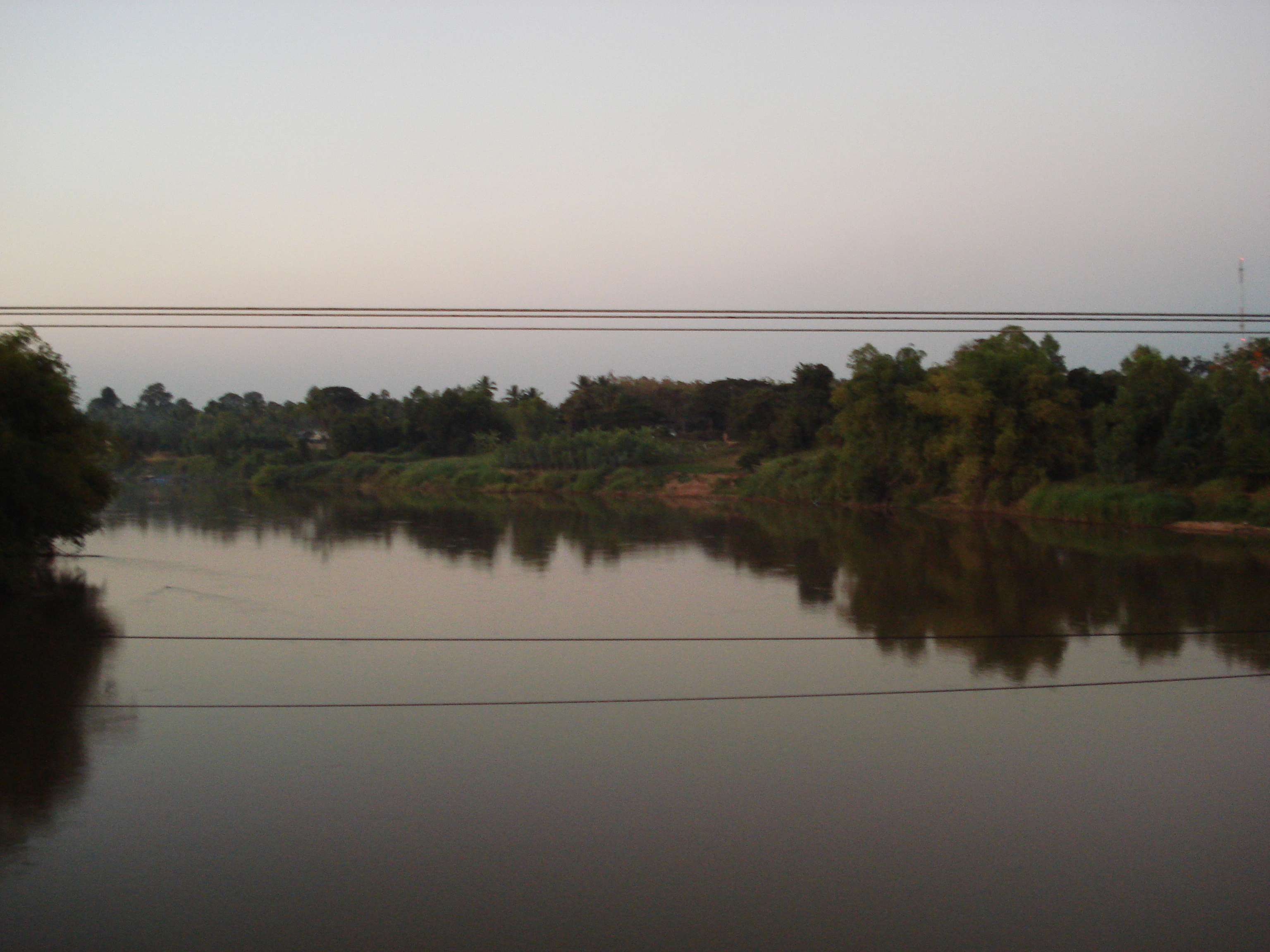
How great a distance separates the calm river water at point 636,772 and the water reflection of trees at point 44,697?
0.23 feet

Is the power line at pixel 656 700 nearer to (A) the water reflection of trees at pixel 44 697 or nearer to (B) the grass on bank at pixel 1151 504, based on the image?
(A) the water reflection of trees at pixel 44 697

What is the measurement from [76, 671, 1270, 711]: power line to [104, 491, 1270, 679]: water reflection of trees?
88 cm

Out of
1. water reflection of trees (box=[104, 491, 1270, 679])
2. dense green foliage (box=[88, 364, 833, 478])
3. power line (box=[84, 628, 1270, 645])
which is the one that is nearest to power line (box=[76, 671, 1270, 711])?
water reflection of trees (box=[104, 491, 1270, 679])

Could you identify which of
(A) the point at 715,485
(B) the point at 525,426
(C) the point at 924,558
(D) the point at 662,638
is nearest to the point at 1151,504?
(C) the point at 924,558

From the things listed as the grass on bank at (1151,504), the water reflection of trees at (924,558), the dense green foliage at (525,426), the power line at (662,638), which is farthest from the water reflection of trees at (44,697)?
the dense green foliage at (525,426)

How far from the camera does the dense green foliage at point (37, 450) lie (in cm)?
1941

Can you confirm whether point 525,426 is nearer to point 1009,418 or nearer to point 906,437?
point 906,437

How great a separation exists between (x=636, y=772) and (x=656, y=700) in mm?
3027

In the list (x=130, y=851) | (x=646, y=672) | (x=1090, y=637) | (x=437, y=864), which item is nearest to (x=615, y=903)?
(x=437, y=864)

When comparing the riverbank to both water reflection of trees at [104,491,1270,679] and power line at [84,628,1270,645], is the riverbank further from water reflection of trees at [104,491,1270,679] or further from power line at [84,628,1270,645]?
power line at [84,628,1270,645]

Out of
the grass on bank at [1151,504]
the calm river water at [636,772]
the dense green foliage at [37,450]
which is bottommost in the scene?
the calm river water at [636,772]

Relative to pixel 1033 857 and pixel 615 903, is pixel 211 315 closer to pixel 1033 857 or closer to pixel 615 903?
pixel 615 903

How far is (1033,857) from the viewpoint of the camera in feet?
27.0

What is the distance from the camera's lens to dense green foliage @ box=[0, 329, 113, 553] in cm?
1941
